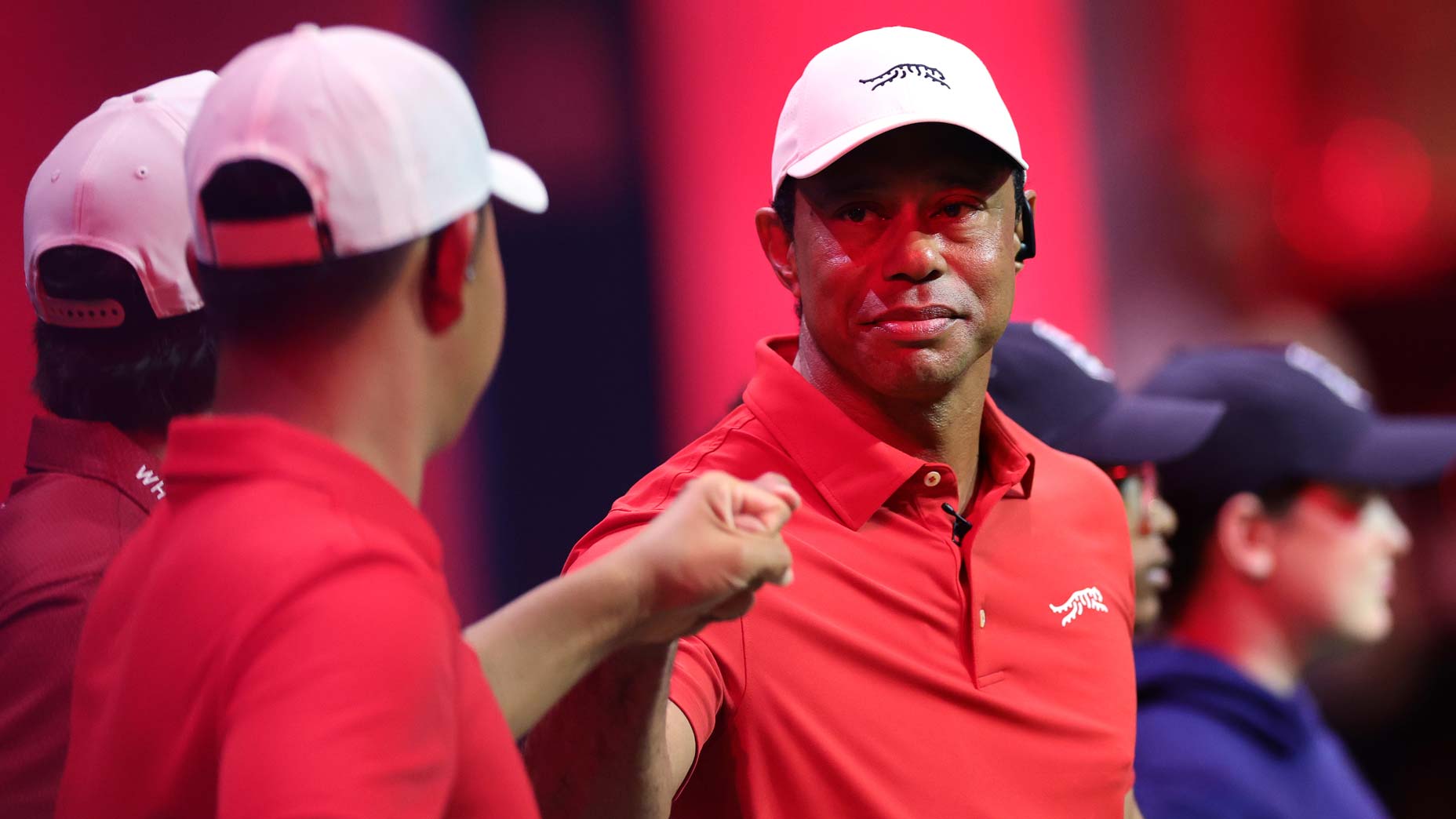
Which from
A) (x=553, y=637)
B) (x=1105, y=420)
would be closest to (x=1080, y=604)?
(x=1105, y=420)

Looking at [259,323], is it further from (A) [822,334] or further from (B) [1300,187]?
(B) [1300,187]

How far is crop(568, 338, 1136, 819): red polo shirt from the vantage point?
4.98 ft

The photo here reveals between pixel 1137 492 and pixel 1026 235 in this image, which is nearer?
pixel 1026 235

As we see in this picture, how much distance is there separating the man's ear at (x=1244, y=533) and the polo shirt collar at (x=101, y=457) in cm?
184

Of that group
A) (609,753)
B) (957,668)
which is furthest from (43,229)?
(957,668)

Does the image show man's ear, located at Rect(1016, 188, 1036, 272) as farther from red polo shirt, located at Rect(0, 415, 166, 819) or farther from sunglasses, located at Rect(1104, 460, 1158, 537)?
red polo shirt, located at Rect(0, 415, 166, 819)

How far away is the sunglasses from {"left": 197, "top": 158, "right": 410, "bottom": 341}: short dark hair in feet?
5.55

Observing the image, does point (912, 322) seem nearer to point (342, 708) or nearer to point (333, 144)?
point (333, 144)

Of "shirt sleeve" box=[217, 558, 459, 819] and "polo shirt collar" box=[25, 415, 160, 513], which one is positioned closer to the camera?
"shirt sleeve" box=[217, 558, 459, 819]

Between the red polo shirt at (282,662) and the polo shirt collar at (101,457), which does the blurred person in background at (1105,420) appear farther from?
the red polo shirt at (282,662)

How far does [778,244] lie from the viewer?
1.82 m

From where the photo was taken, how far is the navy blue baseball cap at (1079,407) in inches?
90.6

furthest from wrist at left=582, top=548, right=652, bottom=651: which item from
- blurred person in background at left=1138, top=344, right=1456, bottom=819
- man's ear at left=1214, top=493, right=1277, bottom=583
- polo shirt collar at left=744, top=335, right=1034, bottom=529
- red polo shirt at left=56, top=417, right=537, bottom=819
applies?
man's ear at left=1214, top=493, right=1277, bottom=583

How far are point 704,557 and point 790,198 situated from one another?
0.77 m
